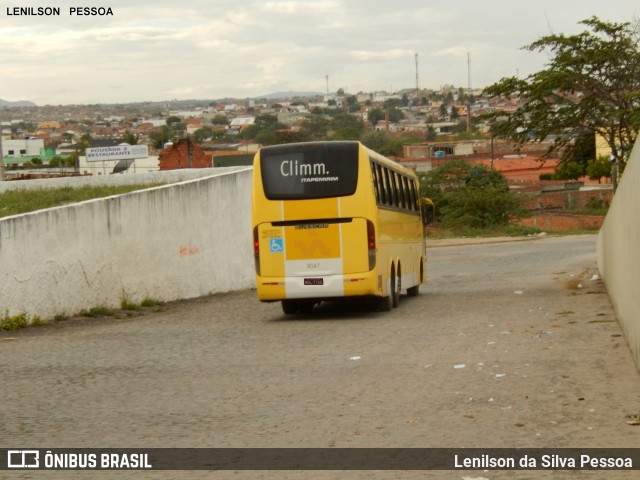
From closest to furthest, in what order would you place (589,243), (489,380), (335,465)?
(335,465), (489,380), (589,243)

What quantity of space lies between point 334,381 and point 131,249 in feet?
39.9

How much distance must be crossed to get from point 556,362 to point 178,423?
450cm

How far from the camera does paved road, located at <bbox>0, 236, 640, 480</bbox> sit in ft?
27.2

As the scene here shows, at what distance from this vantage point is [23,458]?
7.81m

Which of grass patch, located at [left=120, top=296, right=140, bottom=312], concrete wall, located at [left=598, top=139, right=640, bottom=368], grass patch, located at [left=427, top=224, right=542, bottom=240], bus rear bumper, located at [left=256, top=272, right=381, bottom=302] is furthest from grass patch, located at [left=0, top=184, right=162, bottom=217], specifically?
grass patch, located at [left=427, top=224, right=542, bottom=240]

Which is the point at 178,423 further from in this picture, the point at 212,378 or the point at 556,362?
the point at 556,362

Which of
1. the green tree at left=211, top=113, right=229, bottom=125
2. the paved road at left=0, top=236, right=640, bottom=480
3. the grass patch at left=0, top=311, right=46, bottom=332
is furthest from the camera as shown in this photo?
the green tree at left=211, top=113, right=229, bottom=125

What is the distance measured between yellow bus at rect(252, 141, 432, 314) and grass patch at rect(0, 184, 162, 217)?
6.62 meters

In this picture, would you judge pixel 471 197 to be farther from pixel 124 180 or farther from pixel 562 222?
pixel 124 180

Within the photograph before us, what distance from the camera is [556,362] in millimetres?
11445

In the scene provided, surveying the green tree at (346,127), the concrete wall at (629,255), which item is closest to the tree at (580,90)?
the concrete wall at (629,255)

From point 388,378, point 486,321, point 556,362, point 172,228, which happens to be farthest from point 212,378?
point 172,228

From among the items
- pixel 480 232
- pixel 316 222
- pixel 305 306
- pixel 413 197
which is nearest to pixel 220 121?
pixel 480 232

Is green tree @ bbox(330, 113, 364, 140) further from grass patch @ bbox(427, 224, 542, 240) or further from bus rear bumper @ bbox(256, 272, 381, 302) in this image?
bus rear bumper @ bbox(256, 272, 381, 302)
